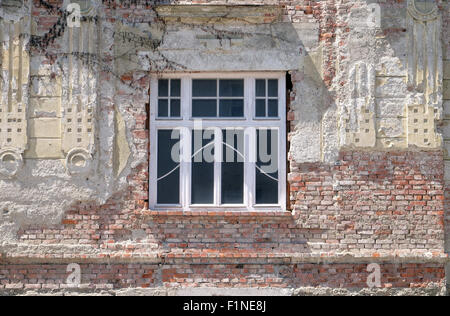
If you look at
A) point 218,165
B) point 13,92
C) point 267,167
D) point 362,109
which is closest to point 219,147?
point 218,165

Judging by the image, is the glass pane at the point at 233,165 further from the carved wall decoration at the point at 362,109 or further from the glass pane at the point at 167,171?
the carved wall decoration at the point at 362,109

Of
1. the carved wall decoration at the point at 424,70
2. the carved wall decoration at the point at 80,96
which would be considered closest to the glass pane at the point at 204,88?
the carved wall decoration at the point at 80,96

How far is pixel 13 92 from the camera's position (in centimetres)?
833

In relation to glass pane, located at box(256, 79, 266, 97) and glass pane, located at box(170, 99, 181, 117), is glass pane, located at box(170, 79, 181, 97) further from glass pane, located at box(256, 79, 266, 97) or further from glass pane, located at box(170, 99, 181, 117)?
glass pane, located at box(256, 79, 266, 97)

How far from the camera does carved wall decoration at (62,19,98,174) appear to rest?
8.25 metres

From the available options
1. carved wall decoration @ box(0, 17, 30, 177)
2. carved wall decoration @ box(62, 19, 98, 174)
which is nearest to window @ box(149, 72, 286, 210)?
carved wall decoration @ box(62, 19, 98, 174)

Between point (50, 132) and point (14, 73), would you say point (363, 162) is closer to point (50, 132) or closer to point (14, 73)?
point (50, 132)

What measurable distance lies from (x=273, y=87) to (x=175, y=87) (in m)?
1.19

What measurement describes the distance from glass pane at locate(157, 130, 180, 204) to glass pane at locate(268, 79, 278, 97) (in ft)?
4.02

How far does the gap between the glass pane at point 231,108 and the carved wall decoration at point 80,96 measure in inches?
59.7

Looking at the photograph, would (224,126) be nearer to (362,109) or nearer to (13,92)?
(362,109)

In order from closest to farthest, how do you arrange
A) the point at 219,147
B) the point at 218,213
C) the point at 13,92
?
the point at 218,213 → the point at 13,92 → the point at 219,147

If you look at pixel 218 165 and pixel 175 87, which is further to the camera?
pixel 175 87

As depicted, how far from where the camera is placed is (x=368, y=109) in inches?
326
